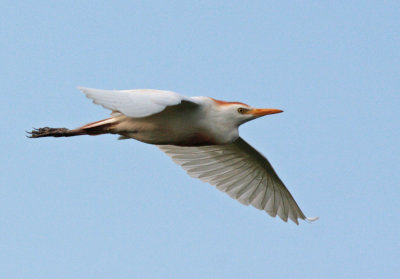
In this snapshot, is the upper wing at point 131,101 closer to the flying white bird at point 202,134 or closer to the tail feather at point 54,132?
the flying white bird at point 202,134

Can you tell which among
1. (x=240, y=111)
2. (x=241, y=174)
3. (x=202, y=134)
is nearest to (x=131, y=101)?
(x=202, y=134)

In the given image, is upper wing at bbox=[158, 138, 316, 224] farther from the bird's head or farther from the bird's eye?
the bird's eye

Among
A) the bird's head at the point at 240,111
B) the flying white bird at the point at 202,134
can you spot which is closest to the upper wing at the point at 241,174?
the flying white bird at the point at 202,134

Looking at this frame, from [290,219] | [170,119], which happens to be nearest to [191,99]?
[170,119]

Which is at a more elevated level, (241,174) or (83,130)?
(83,130)

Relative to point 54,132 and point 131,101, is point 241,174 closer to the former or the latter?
point 54,132

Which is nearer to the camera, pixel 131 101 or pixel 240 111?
pixel 131 101

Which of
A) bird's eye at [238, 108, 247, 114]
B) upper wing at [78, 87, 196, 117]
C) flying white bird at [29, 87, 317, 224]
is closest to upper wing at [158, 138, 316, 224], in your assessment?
flying white bird at [29, 87, 317, 224]
